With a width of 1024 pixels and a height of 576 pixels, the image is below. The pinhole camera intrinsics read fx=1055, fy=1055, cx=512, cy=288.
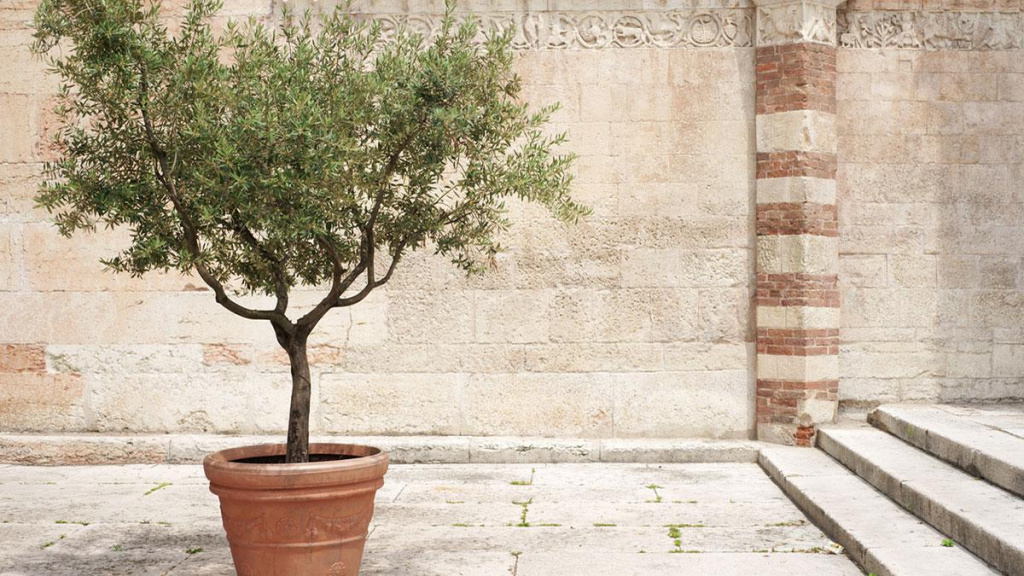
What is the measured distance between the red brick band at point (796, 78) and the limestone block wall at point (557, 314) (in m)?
0.15

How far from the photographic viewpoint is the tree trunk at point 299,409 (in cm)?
458

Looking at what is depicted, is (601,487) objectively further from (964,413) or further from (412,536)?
(964,413)

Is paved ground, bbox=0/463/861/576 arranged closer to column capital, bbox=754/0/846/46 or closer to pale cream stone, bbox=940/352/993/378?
pale cream stone, bbox=940/352/993/378

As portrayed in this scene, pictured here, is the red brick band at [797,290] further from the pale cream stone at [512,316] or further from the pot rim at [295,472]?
the pot rim at [295,472]

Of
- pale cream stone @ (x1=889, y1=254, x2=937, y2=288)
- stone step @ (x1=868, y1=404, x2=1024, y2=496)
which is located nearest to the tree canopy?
stone step @ (x1=868, y1=404, x2=1024, y2=496)

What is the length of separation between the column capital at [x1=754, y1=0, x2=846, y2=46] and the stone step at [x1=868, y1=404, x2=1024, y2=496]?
2.86m

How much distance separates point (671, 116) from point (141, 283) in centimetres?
432

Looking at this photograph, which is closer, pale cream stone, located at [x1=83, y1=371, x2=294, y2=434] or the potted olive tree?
the potted olive tree

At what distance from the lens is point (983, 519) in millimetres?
4805

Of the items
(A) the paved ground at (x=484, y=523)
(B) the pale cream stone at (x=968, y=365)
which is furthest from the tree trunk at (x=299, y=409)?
(B) the pale cream stone at (x=968, y=365)

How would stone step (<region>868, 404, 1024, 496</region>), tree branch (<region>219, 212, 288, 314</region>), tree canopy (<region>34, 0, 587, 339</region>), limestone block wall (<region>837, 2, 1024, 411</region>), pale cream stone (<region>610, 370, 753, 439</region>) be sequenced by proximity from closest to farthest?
tree canopy (<region>34, 0, 587, 339</region>) → tree branch (<region>219, 212, 288, 314</region>) → stone step (<region>868, 404, 1024, 496</region>) → pale cream stone (<region>610, 370, 753, 439</region>) → limestone block wall (<region>837, 2, 1024, 411</region>)

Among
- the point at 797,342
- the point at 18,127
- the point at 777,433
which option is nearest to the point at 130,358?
the point at 18,127

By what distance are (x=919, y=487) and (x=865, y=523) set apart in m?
0.44

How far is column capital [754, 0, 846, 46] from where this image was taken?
7938mm
